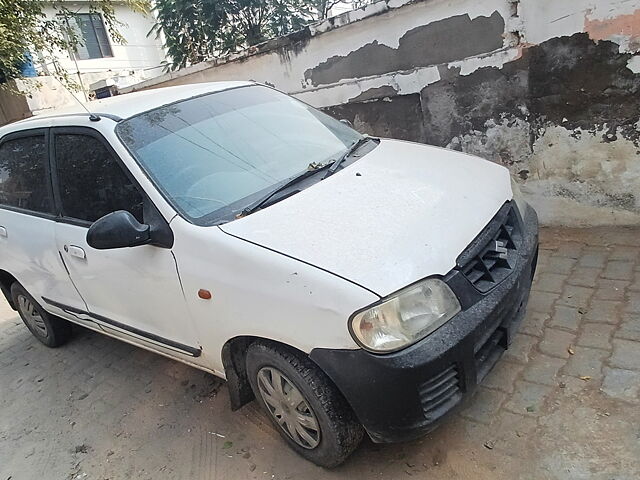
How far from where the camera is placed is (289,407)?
2.23 meters

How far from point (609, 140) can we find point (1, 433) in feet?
15.5

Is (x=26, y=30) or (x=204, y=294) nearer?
(x=204, y=294)

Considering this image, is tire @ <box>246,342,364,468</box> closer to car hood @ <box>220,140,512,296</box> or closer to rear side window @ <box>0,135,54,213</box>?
car hood @ <box>220,140,512,296</box>

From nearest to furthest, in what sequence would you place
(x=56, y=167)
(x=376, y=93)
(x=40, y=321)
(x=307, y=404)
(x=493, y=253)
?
(x=307, y=404) < (x=493, y=253) < (x=56, y=167) < (x=40, y=321) < (x=376, y=93)

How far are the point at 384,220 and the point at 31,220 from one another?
8.18ft

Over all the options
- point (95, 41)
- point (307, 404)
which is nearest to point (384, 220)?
point (307, 404)

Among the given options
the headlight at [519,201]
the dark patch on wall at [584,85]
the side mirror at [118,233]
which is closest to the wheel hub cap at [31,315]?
the side mirror at [118,233]

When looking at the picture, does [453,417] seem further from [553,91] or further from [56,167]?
[56,167]

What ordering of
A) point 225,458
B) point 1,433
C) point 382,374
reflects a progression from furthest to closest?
point 1,433 → point 225,458 → point 382,374

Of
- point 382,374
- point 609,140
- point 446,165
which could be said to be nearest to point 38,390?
point 382,374

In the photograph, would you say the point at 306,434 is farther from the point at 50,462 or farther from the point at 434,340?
the point at 50,462

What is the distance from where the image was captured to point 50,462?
2.81 meters

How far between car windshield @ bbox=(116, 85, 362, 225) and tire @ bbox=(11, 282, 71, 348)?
6.76ft

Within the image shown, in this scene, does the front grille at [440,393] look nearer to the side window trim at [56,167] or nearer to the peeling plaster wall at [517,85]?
the side window trim at [56,167]
